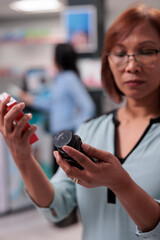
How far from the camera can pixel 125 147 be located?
2.66 ft

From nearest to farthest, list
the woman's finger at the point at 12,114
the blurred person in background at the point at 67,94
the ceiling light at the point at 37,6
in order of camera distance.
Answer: the woman's finger at the point at 12,114 → the blurred person in background at the point at 67,94 → the ceiling light at the point at 37,6

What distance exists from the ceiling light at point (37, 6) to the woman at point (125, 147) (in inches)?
131

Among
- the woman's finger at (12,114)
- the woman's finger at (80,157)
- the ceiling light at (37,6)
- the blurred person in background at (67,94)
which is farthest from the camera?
the ceiling light at (37,6)

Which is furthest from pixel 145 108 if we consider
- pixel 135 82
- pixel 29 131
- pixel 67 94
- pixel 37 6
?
pixel 37 6

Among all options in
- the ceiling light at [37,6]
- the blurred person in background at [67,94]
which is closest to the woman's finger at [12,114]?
the blurred person in background at [67,94]

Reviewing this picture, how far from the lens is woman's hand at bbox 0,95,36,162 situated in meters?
0.67

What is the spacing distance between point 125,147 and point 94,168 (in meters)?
0.28

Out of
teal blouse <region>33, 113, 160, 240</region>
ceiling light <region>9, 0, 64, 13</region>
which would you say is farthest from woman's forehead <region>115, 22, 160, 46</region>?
ceiling light <region>9, 0, 64, 13</region>

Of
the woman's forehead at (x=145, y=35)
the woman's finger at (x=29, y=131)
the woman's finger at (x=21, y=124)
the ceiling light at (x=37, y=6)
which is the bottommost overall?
the woman's finger at (x=29, y=131)

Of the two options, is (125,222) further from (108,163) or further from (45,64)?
(45,64)

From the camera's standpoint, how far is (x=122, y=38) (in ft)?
2.62

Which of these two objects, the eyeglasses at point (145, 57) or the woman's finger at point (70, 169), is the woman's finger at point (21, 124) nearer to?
the woman's finger at point (70, 169)

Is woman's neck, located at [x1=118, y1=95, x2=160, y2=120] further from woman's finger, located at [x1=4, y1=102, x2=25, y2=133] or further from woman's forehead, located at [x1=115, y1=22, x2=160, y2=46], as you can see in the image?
woman's finger, located at [x1=4, y1=102, x2=25, y2=133]

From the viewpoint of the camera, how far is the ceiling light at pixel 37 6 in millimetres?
3887
